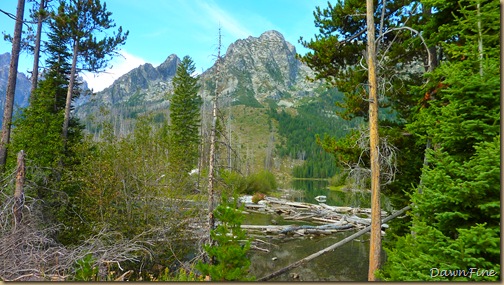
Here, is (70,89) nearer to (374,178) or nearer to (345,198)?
(374,178)

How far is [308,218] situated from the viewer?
69.2 ft

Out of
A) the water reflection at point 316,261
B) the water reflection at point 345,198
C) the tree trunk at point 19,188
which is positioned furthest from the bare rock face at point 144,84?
the tree trunk at point 19,188

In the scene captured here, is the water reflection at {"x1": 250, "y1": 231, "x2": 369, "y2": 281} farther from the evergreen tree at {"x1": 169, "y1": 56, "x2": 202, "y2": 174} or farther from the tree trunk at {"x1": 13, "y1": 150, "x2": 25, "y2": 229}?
the evergreen tree at {"x1": 169, "y1": 56, "x2": 202, "y2": 174}

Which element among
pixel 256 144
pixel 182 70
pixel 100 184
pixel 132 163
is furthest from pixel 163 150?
pixel 256 144

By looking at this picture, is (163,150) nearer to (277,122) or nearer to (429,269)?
(429,269)

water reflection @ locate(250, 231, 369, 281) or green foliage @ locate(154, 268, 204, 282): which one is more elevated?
green foliage @ locate(154, 268, 204, 282)

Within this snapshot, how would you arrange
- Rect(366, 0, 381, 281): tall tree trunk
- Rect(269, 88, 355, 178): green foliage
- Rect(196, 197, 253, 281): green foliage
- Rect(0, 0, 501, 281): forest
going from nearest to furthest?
1. Rect(0, 0, 501, 281): forest
2. Rect(196, 197, 253, 281): green foliage
3. Rect(366, 0, 381, 281): tall tree trunk
4. Rect(269, 88, 355, 178): green foliage

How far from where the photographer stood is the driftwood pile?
1611 cm

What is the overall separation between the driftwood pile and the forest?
700 centimetres

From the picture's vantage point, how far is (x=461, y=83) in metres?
3.83

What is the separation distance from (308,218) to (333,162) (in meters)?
12.6

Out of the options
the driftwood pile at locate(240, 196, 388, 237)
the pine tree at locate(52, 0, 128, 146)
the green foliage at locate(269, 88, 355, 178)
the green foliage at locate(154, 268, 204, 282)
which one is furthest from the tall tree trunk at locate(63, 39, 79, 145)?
the green foliage at locate(269, 88, 355, 178)

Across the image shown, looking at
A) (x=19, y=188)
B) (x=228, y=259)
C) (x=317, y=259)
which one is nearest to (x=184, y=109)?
(x=317, y=259)

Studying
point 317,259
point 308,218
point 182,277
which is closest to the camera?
point 182,277
